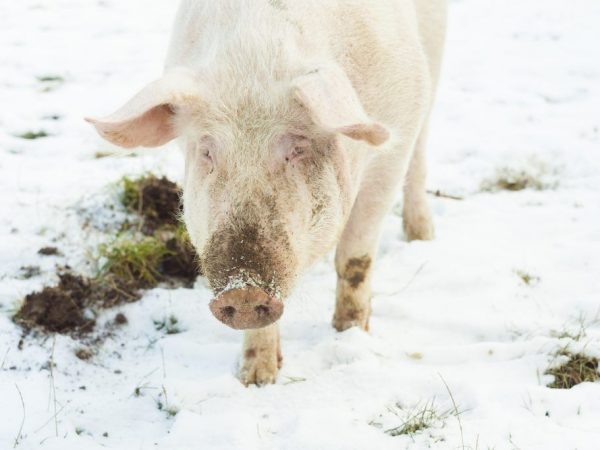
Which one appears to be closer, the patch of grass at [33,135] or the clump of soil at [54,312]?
the clump of soil at [54,312]

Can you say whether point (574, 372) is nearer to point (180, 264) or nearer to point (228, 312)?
point (228, 312)

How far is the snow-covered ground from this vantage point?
2.85 meters

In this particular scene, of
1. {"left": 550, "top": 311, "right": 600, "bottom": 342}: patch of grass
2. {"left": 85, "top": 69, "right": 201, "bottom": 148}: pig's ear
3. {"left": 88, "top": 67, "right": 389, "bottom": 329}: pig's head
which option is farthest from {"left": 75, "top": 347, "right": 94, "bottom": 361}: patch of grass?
{"left": 550, "top": 311, "right": 600, "bottom": 342}: patch of grass

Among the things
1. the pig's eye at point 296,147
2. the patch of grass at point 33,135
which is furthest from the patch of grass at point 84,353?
the patch of grass at point 33,135

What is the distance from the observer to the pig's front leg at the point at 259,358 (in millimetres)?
3299

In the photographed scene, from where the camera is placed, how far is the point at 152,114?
2670mm

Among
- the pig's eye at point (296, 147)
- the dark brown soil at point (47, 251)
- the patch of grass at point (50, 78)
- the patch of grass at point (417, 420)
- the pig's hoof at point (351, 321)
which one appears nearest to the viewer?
the pig's eye at point (296, 147)

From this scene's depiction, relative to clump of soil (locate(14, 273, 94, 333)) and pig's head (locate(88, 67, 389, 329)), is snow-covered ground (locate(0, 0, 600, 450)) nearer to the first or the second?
clump of soil (locate(14, 273, 94, 333))

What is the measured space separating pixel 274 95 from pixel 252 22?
1.29ft

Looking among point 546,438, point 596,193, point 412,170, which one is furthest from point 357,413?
point 596,193

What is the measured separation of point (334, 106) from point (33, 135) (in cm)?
407

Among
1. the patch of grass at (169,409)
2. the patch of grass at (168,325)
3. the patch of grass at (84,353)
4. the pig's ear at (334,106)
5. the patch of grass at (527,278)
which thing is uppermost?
the pig's ear at (334,106)

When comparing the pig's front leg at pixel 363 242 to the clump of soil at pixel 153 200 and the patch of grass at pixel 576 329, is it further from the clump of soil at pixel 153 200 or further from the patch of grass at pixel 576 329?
the clump of soil at pixel 153 200

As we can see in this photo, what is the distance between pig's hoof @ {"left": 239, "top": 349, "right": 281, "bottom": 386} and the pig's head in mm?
739
